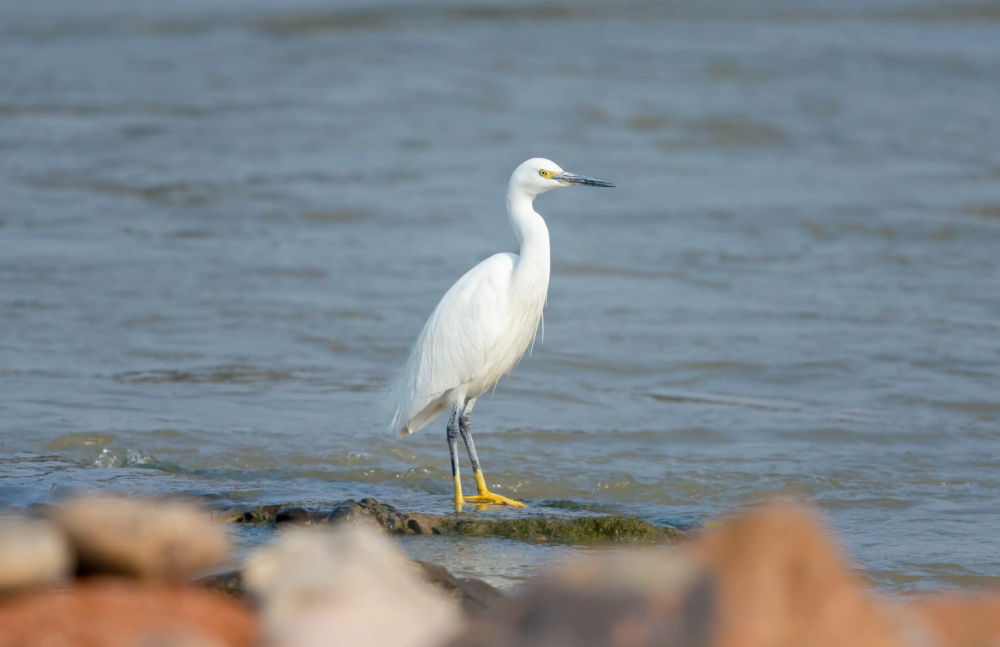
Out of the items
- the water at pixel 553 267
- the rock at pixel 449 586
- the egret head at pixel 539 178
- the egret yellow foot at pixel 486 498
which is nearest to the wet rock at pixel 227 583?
the rock at pixel 449 586

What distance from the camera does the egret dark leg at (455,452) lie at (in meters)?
5.76

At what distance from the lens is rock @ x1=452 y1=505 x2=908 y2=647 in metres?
2.14

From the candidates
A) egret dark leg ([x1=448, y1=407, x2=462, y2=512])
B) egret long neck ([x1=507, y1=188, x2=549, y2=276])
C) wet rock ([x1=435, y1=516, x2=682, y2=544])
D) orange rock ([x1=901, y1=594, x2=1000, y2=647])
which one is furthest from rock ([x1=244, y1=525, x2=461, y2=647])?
egret long neck ([x1=507, y1=188, x2=549, y2=276])

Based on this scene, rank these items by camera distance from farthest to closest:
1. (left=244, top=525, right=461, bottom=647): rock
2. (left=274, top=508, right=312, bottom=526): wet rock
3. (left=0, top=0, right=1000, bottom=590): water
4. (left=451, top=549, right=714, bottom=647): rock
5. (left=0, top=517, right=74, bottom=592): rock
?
1. (left=0, top=0, right=1000, bottom=590): water
2. (left=274, top=508, right=312, bottom=526): wet rock
3. (left=0, top=517, right=74, bottom=592): rock
4. (left=244, top=525, right=461, bottom=647): rock
5. (left=451, top=549, right=714, bottom=647): rock

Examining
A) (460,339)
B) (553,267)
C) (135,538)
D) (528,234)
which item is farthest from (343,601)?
(553,267)

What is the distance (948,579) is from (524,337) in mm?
2683

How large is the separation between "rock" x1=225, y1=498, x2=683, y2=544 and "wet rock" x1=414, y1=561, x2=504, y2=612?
128 cm

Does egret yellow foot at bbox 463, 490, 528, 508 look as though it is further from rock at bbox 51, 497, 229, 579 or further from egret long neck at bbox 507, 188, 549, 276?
rock at bbox 51, 497, 229, 579

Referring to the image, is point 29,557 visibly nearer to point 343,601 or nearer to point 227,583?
point 227,583

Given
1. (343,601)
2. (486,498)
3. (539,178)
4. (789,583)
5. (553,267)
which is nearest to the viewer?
(789,583)

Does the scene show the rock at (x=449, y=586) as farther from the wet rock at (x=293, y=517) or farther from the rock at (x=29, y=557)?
the wet rock at (x=293, y=517)

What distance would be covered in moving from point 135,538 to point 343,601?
765mm

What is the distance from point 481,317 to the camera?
249 inches

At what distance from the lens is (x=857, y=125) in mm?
17016
